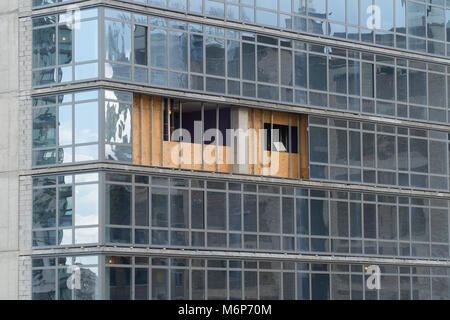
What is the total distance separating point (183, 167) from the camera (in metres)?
42.7

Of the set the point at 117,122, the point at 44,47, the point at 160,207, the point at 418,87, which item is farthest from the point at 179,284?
the point at 418,87

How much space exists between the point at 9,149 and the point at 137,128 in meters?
4.08

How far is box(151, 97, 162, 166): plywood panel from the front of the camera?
42062 mm

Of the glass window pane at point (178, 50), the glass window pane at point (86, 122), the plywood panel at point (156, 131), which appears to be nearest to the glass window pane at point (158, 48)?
the glass window pane at point (178, 50)

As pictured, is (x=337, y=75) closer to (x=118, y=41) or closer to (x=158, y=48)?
(x=158, y=48)

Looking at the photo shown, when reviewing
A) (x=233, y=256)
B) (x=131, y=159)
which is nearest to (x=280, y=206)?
(x=233, y=256)

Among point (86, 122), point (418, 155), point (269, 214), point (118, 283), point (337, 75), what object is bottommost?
point (118, 283)

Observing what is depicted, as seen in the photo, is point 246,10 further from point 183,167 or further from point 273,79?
point 183,167

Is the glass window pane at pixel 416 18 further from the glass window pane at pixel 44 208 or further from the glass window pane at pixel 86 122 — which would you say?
the glass window pane at pixel 44 208

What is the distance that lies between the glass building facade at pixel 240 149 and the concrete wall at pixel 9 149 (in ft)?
2.61

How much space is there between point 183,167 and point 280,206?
3.92 metres

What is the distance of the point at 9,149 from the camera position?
42062mm

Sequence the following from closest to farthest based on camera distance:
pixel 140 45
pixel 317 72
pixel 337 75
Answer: pixel 140 45
pixel 317 72
pixel 337 75
